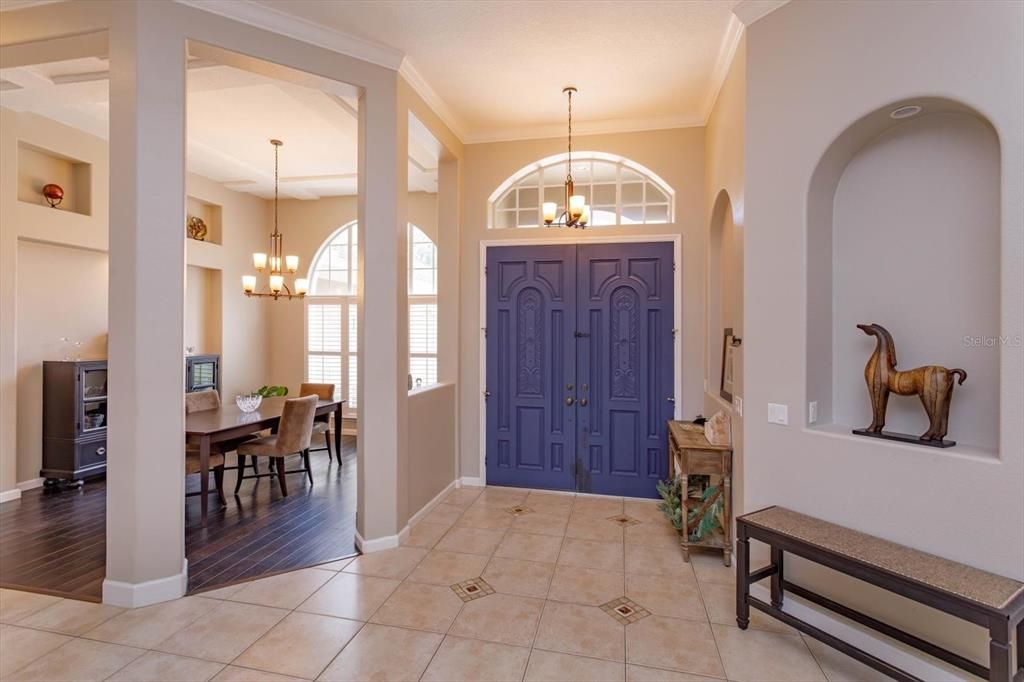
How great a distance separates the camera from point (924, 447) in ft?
7.08

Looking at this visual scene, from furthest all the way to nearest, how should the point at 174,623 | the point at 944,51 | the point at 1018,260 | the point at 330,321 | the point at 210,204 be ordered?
the point at 330,321 → the point at 210,204 → the point at 174,623 → the point at 944,51 → the point at 1018,260

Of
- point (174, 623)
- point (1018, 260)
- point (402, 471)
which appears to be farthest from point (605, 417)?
point (174, 623)

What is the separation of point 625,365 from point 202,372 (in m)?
5.34

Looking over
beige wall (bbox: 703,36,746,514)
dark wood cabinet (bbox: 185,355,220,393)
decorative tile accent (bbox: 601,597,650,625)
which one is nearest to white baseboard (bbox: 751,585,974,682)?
beige wall (bbox: 703,36,746,514)

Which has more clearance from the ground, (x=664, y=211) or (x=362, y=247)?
(x=664, y=211)

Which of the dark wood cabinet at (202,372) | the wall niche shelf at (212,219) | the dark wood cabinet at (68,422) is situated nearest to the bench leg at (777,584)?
the dark wood cabinet at (68,422)

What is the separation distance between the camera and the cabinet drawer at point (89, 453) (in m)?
4.67

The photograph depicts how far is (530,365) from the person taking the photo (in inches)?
187

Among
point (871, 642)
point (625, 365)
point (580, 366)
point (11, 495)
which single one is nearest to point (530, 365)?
point (580, 366)

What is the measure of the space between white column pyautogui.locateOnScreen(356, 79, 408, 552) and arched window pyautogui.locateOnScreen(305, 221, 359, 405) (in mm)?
4169

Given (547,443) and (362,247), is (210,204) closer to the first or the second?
(362,247)

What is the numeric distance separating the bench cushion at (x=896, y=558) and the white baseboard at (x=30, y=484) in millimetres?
6170

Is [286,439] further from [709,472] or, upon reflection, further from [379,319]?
[709,472]

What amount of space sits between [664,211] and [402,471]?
331 cm
